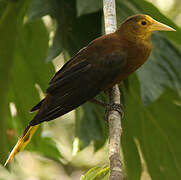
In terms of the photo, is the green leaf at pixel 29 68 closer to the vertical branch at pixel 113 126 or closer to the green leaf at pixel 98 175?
the vertical branch at pixel 113 126

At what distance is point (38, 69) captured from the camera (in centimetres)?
406

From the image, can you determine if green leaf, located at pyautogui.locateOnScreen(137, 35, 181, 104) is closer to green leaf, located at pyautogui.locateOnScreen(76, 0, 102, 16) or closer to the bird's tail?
green leaf, located at pyautogui.locateOnScreen(76, 0, 102, 16)

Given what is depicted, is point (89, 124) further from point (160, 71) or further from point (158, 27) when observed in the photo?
point (158, 27)

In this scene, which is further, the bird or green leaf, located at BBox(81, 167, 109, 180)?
the bird

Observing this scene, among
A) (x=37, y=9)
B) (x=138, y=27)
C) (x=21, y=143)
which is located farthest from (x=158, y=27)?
(x=21, y=143)

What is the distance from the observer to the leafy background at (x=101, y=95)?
11.4 feet

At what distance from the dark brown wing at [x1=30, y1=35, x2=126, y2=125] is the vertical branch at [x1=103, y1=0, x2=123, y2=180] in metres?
0.12

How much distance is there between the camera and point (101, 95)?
11.7 feet

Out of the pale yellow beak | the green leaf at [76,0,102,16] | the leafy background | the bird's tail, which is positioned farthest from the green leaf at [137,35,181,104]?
the bird's tail

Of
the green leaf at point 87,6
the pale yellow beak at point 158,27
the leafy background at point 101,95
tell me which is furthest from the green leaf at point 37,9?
the pale yellow beak at point 158,27

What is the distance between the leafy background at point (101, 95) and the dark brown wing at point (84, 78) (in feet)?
0.88

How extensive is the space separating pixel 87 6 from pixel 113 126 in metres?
1.08

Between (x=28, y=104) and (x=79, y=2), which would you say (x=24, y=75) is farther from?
(x=79, y=2)

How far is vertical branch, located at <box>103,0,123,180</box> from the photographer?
201 cm
